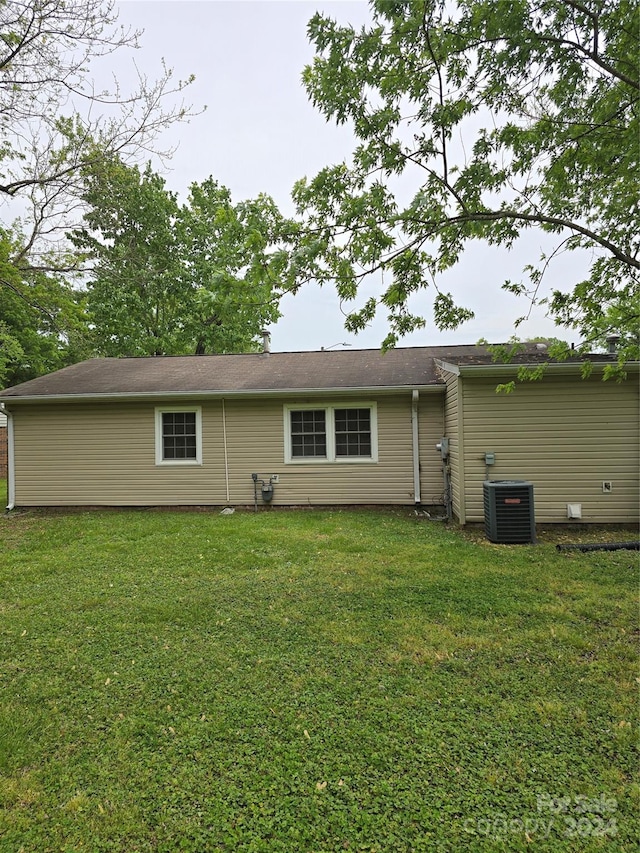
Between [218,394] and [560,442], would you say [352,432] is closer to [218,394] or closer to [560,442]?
[218,394]

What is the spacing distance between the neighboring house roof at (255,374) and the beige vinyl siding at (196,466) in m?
0.37

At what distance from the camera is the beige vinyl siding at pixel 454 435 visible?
6926 mm

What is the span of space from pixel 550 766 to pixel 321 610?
2.14 m

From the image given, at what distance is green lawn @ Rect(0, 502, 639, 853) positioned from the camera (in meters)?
1.80

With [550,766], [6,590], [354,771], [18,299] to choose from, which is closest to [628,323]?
[550,766]

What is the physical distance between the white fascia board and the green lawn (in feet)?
12.8

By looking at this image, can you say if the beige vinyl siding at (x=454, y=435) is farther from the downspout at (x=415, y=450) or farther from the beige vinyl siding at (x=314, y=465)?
the beige vinyl siding at (x=314, y=465)

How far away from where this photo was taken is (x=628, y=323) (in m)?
4.01

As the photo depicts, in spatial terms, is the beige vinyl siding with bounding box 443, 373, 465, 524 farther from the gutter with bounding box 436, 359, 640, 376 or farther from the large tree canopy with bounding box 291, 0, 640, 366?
the large tree canopy with bounding box 291, 0, 640, 366

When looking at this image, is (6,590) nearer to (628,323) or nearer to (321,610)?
(321,610)

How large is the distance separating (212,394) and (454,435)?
4.72m

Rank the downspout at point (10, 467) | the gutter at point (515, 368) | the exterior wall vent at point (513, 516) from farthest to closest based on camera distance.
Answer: the downspout at point (10, 467), the gutter at point (515, 368), the exterior wall vent at point (513, 516)

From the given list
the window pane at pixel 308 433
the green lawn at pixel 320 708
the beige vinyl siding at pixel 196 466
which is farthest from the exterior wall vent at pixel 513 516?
the window pane at pixel 308 433

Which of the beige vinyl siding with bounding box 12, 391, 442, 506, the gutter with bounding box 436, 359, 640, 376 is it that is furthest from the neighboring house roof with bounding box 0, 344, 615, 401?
the beige vinyl siding with bounding box 12, 391, 442, 506
